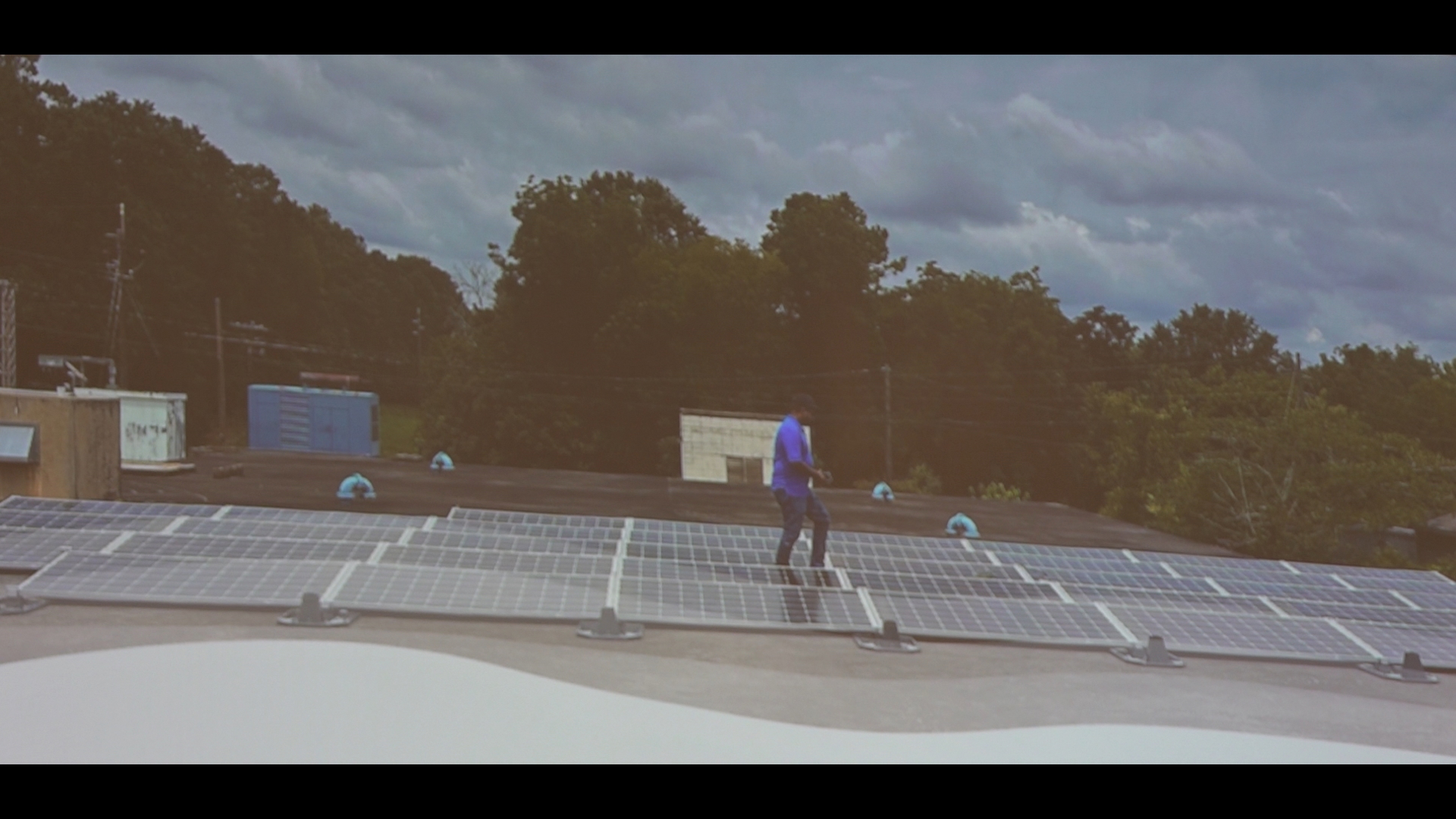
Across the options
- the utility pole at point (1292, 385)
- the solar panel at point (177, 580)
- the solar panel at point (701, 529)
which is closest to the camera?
the solar panel at point (177, 580)

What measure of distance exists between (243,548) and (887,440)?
18.6 meters

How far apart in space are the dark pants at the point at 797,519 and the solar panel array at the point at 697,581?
0.19 m

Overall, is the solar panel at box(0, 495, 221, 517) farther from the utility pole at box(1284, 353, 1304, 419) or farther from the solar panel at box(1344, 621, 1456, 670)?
the utility pole at box(1284, 353, 1304, 419)

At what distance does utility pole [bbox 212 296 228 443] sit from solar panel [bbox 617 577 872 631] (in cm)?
1137

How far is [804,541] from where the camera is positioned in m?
10.9

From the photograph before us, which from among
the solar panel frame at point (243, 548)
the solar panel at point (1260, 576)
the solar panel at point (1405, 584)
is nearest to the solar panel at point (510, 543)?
the solar panel frame at point (243, 548)

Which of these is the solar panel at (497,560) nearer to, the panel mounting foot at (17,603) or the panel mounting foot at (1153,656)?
the panel mounting foot at (17,603)

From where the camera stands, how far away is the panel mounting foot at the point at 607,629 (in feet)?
26.0

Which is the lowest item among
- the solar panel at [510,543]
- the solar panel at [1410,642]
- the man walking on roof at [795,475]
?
the solar panel at [1410,642]

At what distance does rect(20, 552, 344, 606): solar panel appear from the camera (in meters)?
7.85

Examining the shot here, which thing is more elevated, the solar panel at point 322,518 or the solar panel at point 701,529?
the solar panel at point 322,518

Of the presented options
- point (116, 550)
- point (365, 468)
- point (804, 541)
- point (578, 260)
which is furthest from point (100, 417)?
point (578, 260)

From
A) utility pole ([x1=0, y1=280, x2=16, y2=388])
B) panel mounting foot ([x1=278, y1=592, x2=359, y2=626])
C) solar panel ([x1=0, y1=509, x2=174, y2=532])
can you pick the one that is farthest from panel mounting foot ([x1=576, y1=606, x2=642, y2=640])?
utility pole ([x1=0, y1=280, x2=16, y2=388])
